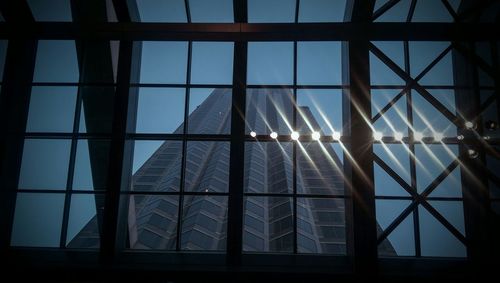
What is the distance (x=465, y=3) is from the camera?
408 inches

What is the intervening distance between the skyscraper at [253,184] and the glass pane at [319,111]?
4 centimetres

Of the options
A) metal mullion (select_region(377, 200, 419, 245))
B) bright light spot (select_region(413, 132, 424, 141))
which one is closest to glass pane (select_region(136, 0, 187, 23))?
bright light spot (select_region(413, 132, 424, 141))

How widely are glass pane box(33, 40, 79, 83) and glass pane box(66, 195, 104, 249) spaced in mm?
3316

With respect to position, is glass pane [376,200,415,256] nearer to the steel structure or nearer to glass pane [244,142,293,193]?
the steel structure

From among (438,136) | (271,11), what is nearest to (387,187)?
→ (438,136)

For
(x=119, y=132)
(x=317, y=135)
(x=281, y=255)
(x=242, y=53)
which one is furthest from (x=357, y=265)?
(x=119, y=132)

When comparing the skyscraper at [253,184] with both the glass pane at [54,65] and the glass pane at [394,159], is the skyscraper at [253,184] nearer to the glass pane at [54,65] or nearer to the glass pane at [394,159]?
the glass pane at [394,159]

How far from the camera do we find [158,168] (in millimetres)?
14688

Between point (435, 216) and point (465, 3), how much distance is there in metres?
5.73

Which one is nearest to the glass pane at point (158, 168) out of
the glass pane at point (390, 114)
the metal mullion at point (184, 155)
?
the metal mullion at point (184, 155)

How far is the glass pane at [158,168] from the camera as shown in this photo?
10766 mm

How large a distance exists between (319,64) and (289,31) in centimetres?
348

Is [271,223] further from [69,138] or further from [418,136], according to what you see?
[69,138]

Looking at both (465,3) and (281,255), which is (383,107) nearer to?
(465,3)
